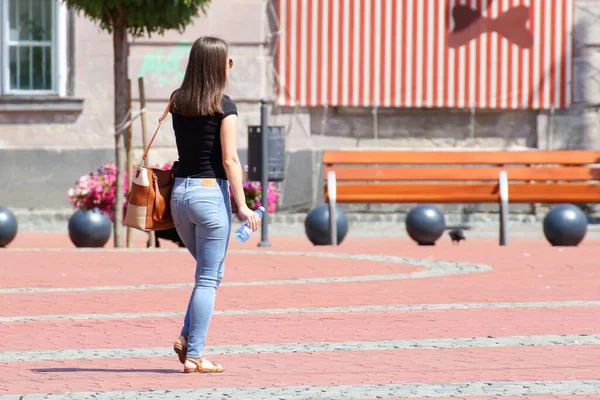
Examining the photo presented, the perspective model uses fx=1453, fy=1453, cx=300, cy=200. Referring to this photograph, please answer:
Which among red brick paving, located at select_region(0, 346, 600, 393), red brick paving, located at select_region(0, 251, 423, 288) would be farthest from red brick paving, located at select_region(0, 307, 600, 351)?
red brick paving, located at select_region(0, 251, 423, 288)

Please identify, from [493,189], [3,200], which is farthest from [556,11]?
[3,200]

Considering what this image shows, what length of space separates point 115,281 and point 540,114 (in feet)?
37.5

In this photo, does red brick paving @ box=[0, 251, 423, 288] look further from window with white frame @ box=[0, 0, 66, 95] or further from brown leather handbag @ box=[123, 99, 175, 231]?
window with white frame @ box=[0, 0, 66, 95]

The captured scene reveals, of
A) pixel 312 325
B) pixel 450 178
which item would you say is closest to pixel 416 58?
pixel 450 178

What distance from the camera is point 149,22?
14375 millimetres

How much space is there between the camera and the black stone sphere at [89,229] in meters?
14.9

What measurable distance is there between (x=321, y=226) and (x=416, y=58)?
637cm

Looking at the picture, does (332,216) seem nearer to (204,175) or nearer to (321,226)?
(321,226)

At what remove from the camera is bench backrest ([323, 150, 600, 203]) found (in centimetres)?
1655

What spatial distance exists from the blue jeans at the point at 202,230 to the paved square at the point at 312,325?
263 mm

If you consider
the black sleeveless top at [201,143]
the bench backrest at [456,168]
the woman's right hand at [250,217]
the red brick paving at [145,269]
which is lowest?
the red brick paving at [145,269]

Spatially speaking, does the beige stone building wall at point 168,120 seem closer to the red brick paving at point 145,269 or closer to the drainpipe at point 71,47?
the drainpipe at point 71,47

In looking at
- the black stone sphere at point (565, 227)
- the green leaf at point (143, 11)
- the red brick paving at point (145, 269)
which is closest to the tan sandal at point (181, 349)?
the red brick paving at point (145, 269)

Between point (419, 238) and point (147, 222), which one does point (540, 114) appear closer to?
point (419, 238)
